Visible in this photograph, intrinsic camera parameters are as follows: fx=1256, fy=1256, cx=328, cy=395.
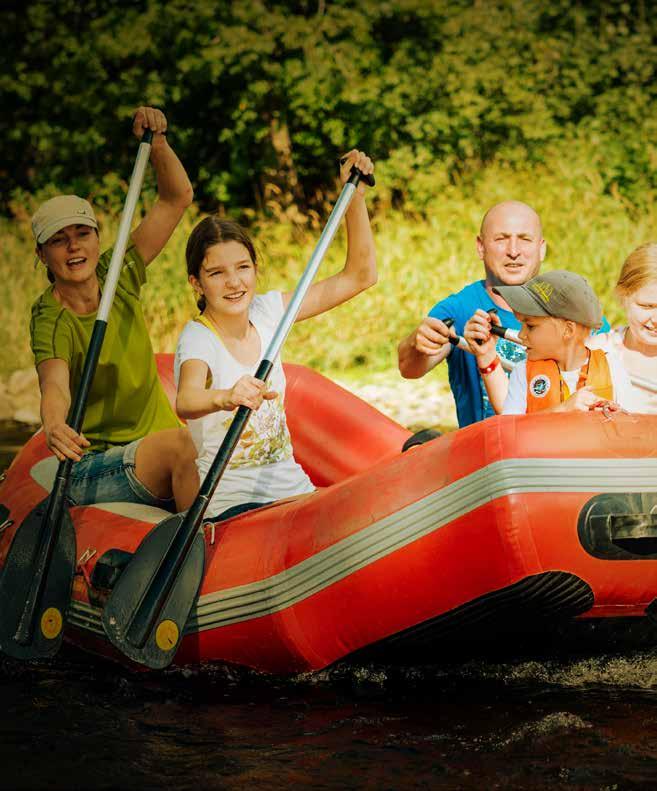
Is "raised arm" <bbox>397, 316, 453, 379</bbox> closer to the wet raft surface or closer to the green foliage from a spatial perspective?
the wet raft surface

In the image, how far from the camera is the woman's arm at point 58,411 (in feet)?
10.2

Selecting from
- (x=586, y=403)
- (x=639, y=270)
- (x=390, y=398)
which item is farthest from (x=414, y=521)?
(x=390, y=398)

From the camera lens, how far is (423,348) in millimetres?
3209

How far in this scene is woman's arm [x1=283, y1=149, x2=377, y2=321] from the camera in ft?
10.7

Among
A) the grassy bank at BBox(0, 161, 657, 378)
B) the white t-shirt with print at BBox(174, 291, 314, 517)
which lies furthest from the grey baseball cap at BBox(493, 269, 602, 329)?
the grassy bank at BBox(0, 161, 657, 378)

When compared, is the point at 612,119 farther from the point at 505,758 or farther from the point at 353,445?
the point at 505,758

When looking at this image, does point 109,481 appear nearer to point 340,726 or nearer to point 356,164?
point 340,726

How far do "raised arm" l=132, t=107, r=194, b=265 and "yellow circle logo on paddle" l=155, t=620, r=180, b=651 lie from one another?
1100 mm

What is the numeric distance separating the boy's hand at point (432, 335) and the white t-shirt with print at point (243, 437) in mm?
374

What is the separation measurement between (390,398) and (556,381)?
4.04 m

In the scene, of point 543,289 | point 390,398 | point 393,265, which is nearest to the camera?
point 543,289

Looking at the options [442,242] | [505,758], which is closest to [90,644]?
[505,758]

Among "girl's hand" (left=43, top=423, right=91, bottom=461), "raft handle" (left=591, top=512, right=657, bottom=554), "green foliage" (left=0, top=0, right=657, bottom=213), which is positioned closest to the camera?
"raft handle" (left=591, top=512, right=657, bottom=554)

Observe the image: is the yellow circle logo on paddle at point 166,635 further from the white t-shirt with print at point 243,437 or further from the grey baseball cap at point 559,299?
the grey baseball cap at point 559,299
